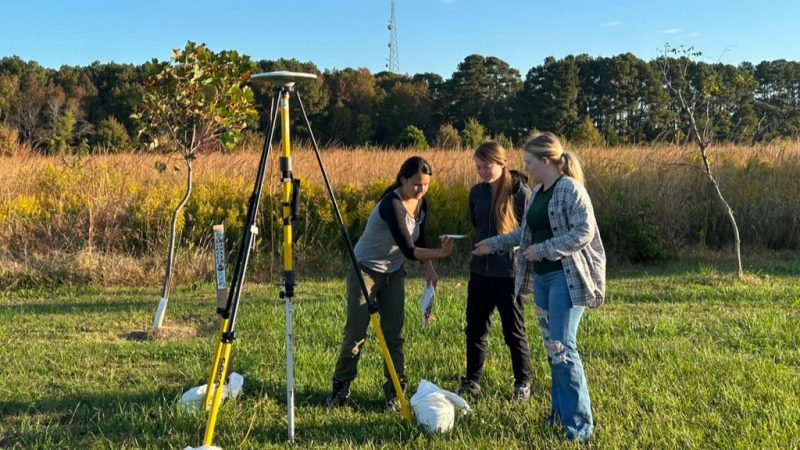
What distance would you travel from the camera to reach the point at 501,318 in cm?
445

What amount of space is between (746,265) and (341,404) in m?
8.40

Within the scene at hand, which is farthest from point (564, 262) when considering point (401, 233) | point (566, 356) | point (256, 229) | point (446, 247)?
point (256, 229)

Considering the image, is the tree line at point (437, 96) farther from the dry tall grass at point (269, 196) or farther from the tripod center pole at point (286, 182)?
the tripod center pole at point (286, 182)

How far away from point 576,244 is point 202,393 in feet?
8.73

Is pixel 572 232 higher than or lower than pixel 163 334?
higher

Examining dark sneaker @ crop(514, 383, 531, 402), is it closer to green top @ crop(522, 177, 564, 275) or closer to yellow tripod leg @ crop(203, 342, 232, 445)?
green top @ crop(522, 177, 564, 275)

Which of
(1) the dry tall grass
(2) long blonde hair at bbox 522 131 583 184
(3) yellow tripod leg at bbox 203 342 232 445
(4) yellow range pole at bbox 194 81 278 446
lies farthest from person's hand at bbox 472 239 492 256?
(1) the dry tall grass

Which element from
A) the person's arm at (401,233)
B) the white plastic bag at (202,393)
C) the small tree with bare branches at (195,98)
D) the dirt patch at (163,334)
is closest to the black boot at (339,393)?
the white plastic bag at (202,393)

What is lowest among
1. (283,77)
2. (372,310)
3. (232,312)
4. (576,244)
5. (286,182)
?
(372,310)

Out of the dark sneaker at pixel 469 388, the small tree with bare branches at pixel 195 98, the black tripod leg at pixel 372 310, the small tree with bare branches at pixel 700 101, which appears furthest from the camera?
the small tree with bare branches at pixel 700 101

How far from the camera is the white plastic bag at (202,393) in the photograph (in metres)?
4.11

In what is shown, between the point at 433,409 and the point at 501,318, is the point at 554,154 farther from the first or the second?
Answer: the point at 433,409

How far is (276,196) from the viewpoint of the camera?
10.4m

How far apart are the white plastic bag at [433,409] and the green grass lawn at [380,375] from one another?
73mm
